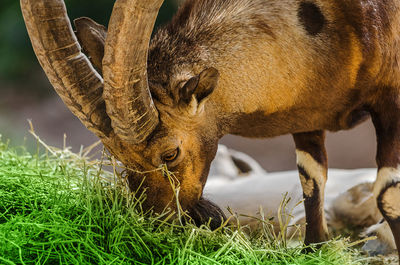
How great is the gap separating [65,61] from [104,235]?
3.15 feet

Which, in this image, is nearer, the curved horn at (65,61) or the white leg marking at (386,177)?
the curved horn at (65,61)

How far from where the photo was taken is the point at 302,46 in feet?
10.6

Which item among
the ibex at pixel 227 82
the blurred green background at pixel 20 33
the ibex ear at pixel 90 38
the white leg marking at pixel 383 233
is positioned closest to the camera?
the ibex at pixel 227 82

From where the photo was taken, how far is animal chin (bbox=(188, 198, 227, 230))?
309 cm

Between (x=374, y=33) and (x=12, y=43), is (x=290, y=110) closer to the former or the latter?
(x=374, y=33)

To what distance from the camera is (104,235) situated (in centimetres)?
270

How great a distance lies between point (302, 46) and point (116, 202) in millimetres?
1548

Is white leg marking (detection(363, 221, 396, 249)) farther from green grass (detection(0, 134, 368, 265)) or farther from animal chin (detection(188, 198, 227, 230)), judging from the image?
animal chin (detection(188, 198, 227, 230))

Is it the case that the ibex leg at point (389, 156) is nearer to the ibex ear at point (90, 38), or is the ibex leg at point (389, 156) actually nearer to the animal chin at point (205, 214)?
the animal chin at point (205, 214)

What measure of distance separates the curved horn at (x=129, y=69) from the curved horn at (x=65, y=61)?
0.12 metres

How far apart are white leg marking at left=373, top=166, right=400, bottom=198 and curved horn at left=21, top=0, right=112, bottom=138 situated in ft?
6.16

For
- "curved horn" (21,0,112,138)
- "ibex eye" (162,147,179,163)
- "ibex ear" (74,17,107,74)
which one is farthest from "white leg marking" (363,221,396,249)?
"ibex ear" (74,17,107,74)

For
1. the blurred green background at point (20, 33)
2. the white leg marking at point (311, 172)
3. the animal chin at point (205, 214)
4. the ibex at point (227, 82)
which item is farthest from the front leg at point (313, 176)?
the blurred green background at point (20, 33)

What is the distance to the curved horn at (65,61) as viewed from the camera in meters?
2.51
